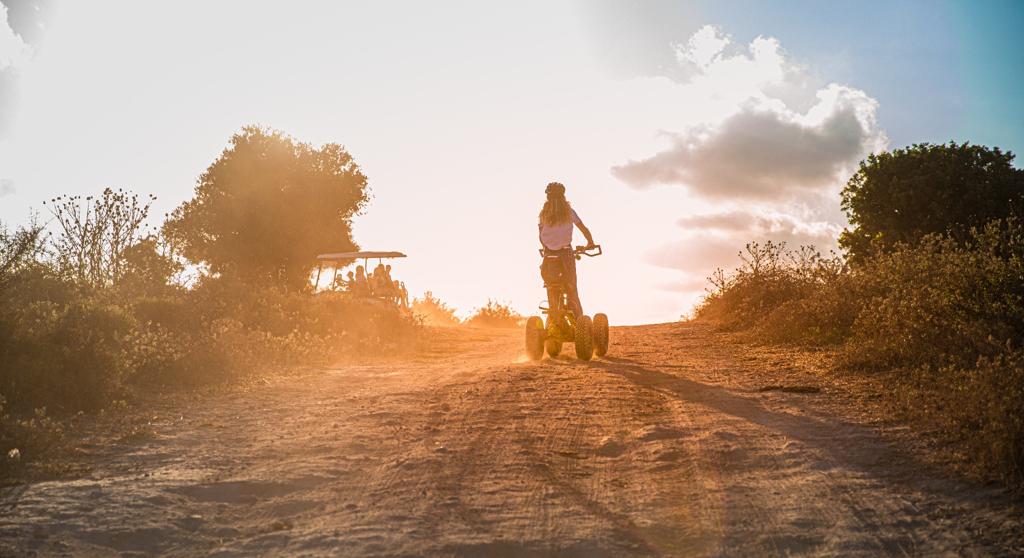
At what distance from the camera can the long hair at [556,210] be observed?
445 inches

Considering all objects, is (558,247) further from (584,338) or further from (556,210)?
(584,338)

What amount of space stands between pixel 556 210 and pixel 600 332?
75.0 inches

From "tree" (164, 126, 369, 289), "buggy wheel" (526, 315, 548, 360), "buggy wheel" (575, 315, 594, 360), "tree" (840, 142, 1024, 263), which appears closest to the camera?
"buggy wheel" (575, 315, 594, 360)

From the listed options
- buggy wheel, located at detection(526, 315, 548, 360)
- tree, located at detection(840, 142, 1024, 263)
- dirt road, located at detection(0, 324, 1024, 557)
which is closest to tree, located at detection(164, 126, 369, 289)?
tree, located at detection(840, 142, 1024, 263)

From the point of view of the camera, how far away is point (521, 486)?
484cm

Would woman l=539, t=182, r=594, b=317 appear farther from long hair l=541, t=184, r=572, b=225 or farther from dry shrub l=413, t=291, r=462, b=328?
dry shrub l=413, t=291, r=462, b=328

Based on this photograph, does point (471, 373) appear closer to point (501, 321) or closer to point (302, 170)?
point (501, 321)

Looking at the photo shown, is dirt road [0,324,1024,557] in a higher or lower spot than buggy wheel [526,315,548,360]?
lower

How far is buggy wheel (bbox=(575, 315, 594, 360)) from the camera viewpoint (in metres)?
11.0

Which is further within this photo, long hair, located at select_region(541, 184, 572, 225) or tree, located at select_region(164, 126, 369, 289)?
tree, located at select_region(164, 126, 369, 289)

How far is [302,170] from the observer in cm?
4219

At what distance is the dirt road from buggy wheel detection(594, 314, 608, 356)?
11.3 feet

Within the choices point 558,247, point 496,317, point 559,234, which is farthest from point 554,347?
point 496,317

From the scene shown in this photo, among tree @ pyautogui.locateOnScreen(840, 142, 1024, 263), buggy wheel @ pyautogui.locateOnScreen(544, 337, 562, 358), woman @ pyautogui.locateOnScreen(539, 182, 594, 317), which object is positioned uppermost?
tree @ pyautogui.locateOnScreen(840, 142, 1024, 263)
